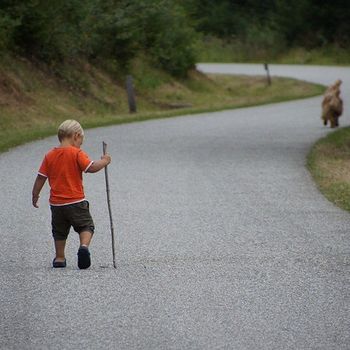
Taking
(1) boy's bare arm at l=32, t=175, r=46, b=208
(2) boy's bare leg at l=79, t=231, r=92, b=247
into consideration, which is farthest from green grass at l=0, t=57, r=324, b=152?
(2) boy's bare leg at l=79, t=231, r=92, b=247

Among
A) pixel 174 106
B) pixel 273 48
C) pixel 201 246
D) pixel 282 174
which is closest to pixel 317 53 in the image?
pixel 273 48

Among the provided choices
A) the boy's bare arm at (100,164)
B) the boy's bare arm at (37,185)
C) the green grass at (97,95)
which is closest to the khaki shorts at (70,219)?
the boy's bare arm at (37,185)

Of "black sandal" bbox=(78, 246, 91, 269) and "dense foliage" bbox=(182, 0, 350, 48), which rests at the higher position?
"black sandal" bbox=(78, 246, 91, 269)

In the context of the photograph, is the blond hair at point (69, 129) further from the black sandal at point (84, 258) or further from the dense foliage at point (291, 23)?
the dense foliage at point (291, 23)

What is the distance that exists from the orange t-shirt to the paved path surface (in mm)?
665

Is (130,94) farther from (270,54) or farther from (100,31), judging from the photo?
(270,54)

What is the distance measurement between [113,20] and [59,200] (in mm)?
27083

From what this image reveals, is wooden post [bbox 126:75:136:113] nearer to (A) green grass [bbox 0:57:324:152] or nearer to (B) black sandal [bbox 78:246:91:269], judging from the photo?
(A) green grass [bbox 0:57:324:152]

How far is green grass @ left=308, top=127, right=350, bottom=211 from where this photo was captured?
47.7 feet

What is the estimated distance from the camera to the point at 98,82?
34531 mm

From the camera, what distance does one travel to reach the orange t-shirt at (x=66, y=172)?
9.29 m

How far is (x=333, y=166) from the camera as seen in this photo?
1831cm

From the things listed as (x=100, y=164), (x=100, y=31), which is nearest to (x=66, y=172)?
(x=100, y=164)

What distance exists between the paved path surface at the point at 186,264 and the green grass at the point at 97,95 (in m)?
6.02
